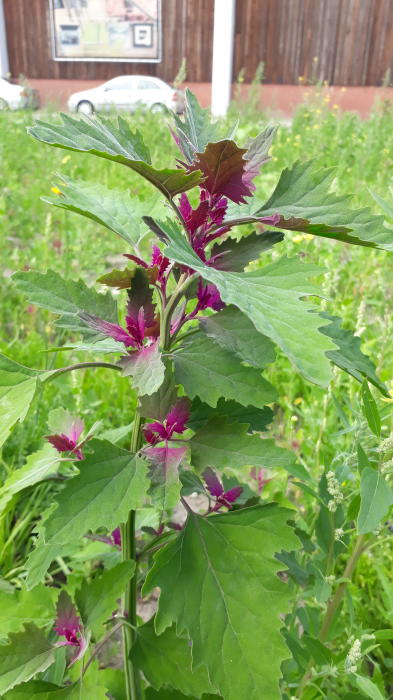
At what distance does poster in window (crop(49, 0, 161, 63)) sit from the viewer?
12.6 m

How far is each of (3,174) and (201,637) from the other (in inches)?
139

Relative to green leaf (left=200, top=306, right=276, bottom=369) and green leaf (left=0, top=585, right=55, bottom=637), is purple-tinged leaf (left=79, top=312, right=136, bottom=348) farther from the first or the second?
green leaf (left=0, top=585, right=55, bottom=637)

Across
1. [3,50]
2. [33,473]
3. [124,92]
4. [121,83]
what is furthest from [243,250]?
[3,50]

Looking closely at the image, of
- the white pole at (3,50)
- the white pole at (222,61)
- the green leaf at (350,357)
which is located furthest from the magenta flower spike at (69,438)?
the white pole at (3,50)

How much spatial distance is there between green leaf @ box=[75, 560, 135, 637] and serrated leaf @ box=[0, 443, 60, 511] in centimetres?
16

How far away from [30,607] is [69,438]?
270 mm

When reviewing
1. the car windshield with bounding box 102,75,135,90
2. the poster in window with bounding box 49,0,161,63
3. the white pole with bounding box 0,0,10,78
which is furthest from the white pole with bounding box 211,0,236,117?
the white pole with bounding box 0,0,10,78

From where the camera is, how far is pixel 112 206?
81cm

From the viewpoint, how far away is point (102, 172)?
4578mm

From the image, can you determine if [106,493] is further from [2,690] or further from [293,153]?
[293,153]

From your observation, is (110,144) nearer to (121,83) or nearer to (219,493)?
(219,493)

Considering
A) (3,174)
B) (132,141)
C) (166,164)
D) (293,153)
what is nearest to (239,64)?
(293,153)

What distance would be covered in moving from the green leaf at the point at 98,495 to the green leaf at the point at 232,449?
7 cm

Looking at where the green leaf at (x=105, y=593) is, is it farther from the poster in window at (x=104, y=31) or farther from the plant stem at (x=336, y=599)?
the poster in window at (x=104, y=31)
